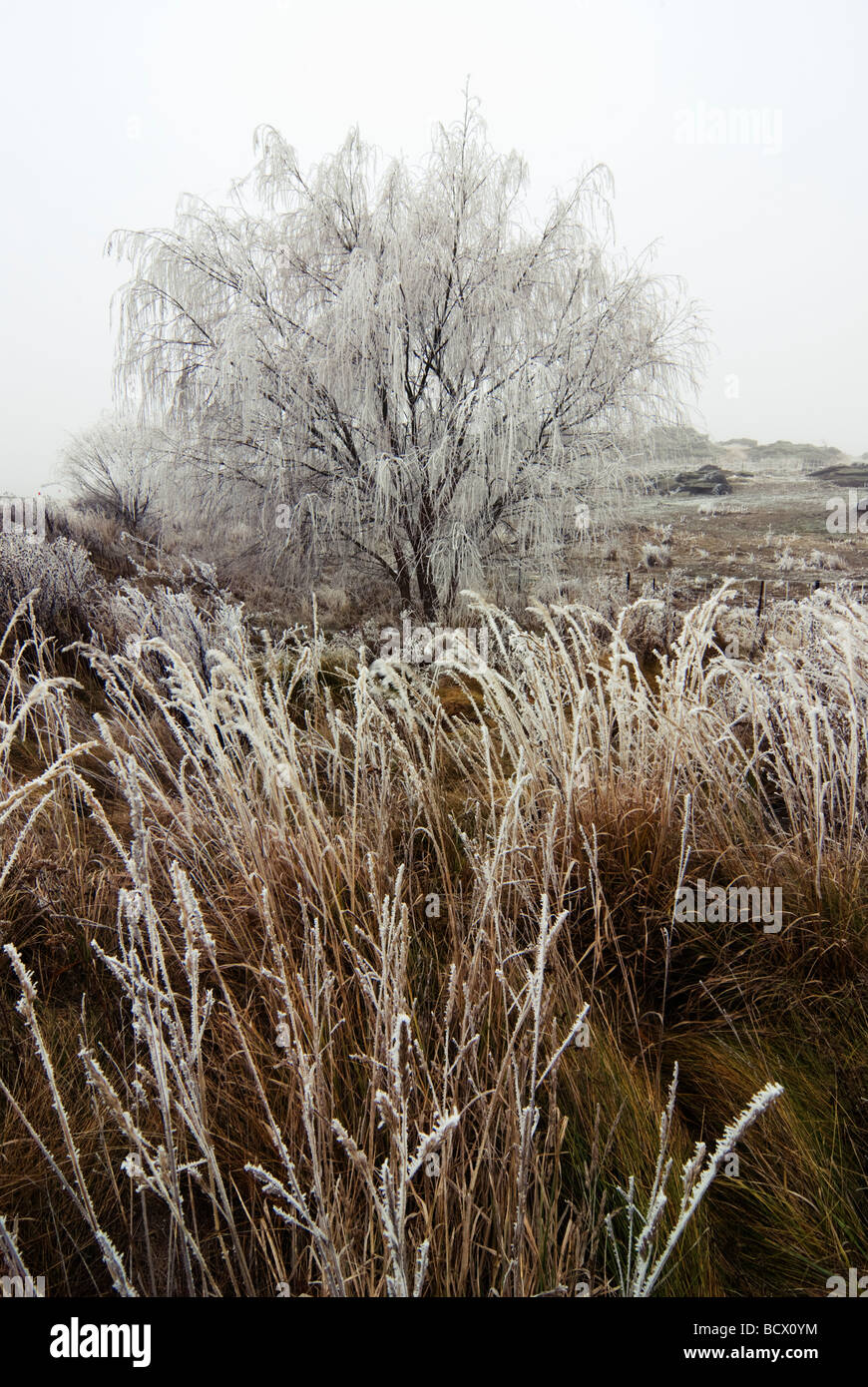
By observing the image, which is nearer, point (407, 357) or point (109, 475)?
point (407, 357)

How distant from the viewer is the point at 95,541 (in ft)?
30.0

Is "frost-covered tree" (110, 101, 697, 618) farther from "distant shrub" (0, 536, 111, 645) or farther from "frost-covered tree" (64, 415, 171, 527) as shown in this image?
"frost-covered tree" (64, 415, 171, 527)

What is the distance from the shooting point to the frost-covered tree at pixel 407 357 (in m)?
5.41

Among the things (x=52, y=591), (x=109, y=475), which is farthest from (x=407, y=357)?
(x=109, y=475)

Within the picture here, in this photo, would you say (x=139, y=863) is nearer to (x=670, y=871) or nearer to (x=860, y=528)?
(x=670, y=871)

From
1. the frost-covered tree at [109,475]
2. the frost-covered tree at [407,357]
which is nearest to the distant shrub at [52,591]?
the frost-covered tree at [407,357]

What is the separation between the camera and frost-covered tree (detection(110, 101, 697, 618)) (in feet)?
17.7

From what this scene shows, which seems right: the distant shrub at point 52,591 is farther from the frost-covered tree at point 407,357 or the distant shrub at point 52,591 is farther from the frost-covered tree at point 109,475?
the frost-covered tree at point 109,475

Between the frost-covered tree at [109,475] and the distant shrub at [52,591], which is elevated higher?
the frost-covered tree at [109,475]

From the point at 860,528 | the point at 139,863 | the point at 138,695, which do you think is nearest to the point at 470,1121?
the point at 139,863

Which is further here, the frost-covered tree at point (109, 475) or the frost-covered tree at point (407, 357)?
the frost-covered tree at point (109, 475)

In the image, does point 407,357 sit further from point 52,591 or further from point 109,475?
point 109,475

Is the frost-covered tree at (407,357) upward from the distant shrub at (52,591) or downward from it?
upward

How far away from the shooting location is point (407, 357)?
5660mm
